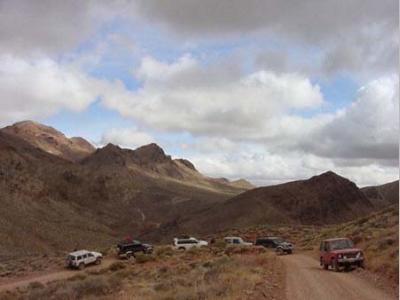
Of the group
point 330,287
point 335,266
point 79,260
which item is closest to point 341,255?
point 335,266

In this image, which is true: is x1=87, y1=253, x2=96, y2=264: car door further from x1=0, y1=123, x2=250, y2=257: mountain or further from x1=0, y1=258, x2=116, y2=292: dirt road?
x1=0, y1=123, x2=250, y2=257: mountain

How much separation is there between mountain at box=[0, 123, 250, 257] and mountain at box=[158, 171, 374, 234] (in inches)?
514

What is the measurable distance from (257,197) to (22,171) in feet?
160

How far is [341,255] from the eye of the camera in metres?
26.3

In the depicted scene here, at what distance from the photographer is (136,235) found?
118 meters

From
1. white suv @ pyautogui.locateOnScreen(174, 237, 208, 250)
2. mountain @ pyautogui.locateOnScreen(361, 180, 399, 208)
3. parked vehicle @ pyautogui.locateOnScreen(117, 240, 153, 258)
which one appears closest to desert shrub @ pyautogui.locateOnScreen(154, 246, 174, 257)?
parked vehicle @ pyautogui.locateOnScreen(117, 240, 153, 258)

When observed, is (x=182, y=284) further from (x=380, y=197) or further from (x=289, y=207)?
(x=380, y=197)

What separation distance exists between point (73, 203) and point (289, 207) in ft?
158

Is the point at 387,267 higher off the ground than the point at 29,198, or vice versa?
the point at 29,198

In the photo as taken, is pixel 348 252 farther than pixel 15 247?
No

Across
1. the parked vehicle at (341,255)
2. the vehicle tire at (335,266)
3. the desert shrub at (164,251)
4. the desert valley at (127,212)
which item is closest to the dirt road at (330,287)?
the vehicle tire at (335,266)

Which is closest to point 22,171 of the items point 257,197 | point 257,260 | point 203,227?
point 203,227

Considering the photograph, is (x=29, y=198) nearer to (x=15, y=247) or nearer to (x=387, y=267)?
(x=15, y=247)

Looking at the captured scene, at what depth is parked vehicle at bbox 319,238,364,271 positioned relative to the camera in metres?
26.1
